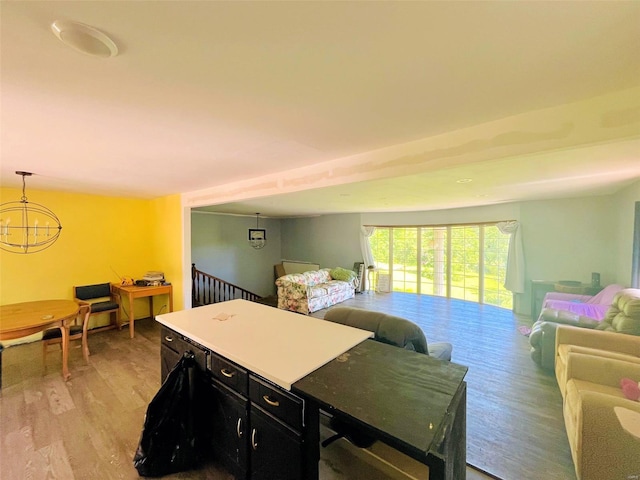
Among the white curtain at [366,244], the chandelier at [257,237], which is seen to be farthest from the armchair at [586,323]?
the chandelier at [257,237]

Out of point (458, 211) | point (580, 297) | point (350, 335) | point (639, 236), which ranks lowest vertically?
point (580, 297)

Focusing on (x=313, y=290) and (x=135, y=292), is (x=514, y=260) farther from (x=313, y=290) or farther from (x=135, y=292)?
(x=135, y=292)

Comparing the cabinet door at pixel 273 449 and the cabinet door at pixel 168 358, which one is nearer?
the cabinet door at pixel 273 449

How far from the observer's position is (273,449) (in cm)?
135

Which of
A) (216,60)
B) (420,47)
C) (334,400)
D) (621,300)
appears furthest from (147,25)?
(621,300)

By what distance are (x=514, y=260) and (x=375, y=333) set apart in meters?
4.70

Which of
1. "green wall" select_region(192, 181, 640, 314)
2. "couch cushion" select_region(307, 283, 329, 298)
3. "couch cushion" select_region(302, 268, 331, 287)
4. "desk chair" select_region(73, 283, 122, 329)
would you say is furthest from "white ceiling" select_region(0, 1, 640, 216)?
"couch cushion" select_region(302, 268, 331, 287)

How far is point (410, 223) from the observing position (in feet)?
23.0

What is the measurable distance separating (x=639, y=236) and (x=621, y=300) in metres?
1.11

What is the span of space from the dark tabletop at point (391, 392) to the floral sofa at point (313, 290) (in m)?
4.10

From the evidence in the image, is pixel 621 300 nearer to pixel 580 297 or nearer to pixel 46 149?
pixel 580 297

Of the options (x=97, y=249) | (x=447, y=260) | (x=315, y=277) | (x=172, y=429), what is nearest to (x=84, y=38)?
(x=172, y=429)

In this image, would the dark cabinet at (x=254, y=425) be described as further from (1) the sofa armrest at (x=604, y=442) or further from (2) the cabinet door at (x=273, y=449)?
(1) the sofa armrest at (x=604, y=442)

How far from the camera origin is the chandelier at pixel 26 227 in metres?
3.65
